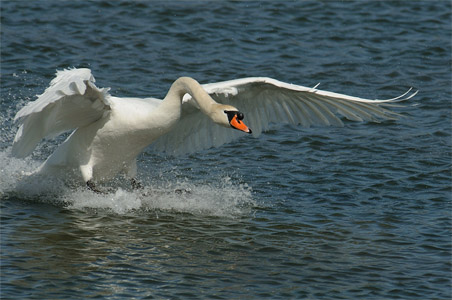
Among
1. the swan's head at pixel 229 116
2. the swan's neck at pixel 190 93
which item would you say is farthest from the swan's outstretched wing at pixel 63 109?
the swan's head at pixel 229 116

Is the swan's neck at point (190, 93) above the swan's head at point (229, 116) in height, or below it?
above

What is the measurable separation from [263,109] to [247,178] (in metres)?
1.16

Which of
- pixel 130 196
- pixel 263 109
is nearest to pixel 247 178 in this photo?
pixel 263 109

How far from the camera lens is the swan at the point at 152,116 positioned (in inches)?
306

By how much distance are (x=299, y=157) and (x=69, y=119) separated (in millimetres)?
3806

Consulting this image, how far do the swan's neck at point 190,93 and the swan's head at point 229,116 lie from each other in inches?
4.2

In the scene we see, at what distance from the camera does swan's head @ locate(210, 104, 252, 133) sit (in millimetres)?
7551

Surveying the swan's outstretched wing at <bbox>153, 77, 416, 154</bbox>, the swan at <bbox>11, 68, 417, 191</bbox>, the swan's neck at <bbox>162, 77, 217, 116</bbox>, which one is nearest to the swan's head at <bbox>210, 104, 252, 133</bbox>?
the swan at <bbox>11, 68, 417, 191</bbox>

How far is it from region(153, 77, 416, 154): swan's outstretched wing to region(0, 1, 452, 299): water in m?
0.52

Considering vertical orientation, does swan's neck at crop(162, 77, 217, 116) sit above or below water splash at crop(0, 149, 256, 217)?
above

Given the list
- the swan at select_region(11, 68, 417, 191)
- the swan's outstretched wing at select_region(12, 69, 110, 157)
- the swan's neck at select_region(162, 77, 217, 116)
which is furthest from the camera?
the swan's neck at select_region(162, 77, 217, 116)

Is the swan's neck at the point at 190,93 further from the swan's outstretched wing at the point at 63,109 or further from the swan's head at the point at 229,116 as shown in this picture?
the swan's outstretched wing at the point at 63,109

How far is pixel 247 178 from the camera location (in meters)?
10.2

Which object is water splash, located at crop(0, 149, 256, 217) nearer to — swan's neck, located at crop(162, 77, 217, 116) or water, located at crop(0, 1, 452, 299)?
water, located at crop(0, 1, 452, 299)
